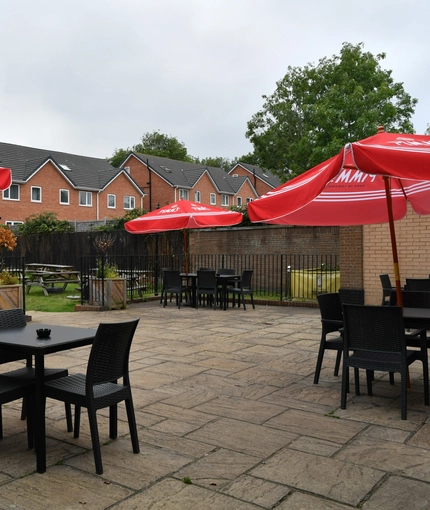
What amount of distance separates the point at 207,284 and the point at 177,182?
117 ft

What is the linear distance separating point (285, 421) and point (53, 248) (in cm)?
2041

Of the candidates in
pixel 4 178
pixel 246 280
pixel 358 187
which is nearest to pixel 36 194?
pixel 246 280

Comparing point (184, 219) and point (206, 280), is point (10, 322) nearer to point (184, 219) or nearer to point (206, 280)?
point (184, 219)

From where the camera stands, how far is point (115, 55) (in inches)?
384

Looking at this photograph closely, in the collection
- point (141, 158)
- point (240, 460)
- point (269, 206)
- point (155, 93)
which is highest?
point (141, 158)

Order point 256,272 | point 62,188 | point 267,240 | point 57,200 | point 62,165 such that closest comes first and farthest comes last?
point 256,272, point 267,240, point 57,200, point 62,188, point 62,165

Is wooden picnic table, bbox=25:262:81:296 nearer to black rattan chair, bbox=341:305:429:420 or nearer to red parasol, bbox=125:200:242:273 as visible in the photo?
red parasol, bbox=125:200:242:273

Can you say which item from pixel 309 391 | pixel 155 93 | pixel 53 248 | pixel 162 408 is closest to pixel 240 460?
pixel 162 408

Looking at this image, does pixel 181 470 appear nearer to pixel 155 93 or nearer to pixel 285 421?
pixel 285 421

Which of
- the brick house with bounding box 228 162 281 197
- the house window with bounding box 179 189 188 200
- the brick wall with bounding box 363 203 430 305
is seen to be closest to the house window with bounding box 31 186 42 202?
the house window with bounding box 179 189 188 200

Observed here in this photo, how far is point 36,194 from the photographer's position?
36375 mm

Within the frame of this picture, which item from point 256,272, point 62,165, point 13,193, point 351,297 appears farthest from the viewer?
point 62,165

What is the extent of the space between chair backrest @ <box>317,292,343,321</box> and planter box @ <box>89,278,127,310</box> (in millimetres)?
7298

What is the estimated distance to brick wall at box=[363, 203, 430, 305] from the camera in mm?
11024
